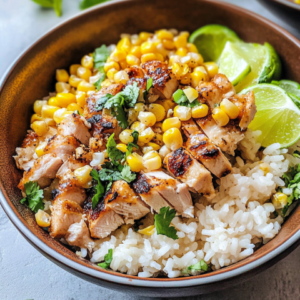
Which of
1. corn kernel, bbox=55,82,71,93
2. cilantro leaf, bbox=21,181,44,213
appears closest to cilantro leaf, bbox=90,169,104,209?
cilantro leaf, bbox=21,181,44,213

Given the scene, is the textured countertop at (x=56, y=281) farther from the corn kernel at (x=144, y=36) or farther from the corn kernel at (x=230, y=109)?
the corn kernel at (x=144, y=36)

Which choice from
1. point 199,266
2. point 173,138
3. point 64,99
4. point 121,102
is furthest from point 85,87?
point 199,266

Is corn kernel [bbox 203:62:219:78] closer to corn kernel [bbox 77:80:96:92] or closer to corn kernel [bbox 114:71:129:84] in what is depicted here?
corn kernel [bbox 114:71:129:84]

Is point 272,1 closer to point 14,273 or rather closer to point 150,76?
point 150,76

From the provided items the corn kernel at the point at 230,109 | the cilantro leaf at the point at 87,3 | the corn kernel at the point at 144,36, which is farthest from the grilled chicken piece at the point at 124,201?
the cilantro leaf at the point at 87,3

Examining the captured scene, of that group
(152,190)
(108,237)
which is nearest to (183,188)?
(152,190)
